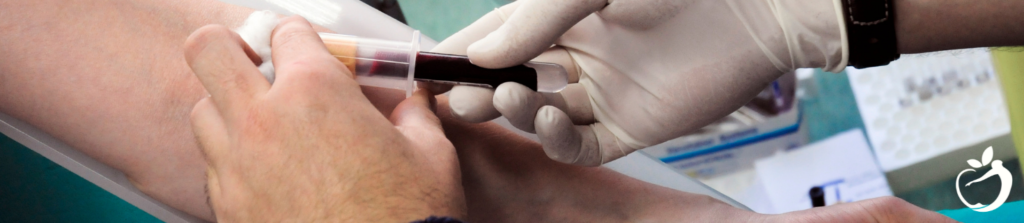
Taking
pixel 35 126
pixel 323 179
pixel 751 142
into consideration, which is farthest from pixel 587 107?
pixel 751 142

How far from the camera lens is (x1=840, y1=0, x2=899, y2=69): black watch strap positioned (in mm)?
720

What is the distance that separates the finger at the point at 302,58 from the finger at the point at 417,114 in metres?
0.09

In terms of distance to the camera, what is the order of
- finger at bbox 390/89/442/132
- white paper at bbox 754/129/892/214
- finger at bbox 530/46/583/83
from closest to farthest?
finger at bbox 390/89/442/132, finger at bbox 530/46/583/83, white paper at bbox 754/129/892/214

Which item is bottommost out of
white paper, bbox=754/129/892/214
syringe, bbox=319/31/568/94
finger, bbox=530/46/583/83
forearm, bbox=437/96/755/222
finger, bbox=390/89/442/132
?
white paper, bbox=754/129/892/214

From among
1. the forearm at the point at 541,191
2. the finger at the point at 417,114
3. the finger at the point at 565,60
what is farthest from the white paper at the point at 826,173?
the finger at the point at 417,114

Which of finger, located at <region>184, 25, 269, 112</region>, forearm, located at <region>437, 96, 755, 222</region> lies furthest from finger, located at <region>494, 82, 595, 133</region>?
finger, located at <region>184, 25, 269, 112</region>

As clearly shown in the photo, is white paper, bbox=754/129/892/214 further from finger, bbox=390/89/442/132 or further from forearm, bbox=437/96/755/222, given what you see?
finger, bbox=390/89/442/132

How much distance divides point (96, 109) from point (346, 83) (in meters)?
0.40

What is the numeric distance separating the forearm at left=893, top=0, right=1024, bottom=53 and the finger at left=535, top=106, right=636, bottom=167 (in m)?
0.42

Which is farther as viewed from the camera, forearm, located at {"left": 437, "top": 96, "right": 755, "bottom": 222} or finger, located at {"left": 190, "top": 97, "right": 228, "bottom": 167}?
forearm, located at {"left": 437, "top": 96, "right": 755, "bottom": 222}

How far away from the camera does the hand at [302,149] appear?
52cm

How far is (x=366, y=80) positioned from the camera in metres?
0.73

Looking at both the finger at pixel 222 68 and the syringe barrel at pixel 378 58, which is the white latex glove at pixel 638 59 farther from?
the finger at pixel 222 68

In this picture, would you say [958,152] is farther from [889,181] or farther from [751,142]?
[751,142]
